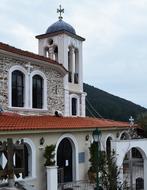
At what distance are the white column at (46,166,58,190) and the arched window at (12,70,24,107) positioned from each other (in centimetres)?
496

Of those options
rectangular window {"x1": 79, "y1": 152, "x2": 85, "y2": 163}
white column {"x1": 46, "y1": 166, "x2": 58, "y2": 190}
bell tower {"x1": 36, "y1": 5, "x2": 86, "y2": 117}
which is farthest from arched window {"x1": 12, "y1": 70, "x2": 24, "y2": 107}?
white column {"x1": 46, "y1": 166, "x2": 58, "y2": 190}

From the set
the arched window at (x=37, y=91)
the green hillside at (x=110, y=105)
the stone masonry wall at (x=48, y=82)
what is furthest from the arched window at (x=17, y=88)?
the green hillside at (x=110, y=105)

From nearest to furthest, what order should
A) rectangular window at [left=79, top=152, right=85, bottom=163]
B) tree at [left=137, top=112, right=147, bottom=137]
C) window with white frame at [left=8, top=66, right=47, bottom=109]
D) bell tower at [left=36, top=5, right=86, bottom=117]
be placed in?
1. rectangular window at [left=79, top=152, right=85, bottom=163]
2. window with white frame at [left=8, top=66, right=47, bottom=109]
3. bell tower at [left=36, top=5, right=86, bottom=117]
4. tree at [left=137, top=112, right=147, bottom=137]

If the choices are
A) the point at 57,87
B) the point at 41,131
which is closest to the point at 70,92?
the point at 57,87

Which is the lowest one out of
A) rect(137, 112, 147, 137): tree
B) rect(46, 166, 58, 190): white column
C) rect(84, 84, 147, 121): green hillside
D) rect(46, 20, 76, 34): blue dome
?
rect(46, 166, 58, 190): white column

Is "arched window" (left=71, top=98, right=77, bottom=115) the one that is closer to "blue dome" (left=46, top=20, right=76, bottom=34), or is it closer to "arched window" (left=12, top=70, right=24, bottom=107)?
"blue dome" (left=46, top=20, right=76, bottom=34)

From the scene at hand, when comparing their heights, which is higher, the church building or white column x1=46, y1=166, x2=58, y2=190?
the church building

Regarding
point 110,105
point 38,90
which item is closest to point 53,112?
point 38,90

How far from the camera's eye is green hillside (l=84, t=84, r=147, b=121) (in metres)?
51.0

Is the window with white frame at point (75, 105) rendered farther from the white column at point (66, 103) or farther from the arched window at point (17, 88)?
the arched window at point (17, 88)

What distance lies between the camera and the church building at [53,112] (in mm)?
15258

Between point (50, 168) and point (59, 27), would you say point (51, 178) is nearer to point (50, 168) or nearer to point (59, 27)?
point (50, 168)

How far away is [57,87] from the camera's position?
22.4m

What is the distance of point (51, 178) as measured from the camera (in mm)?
15102
